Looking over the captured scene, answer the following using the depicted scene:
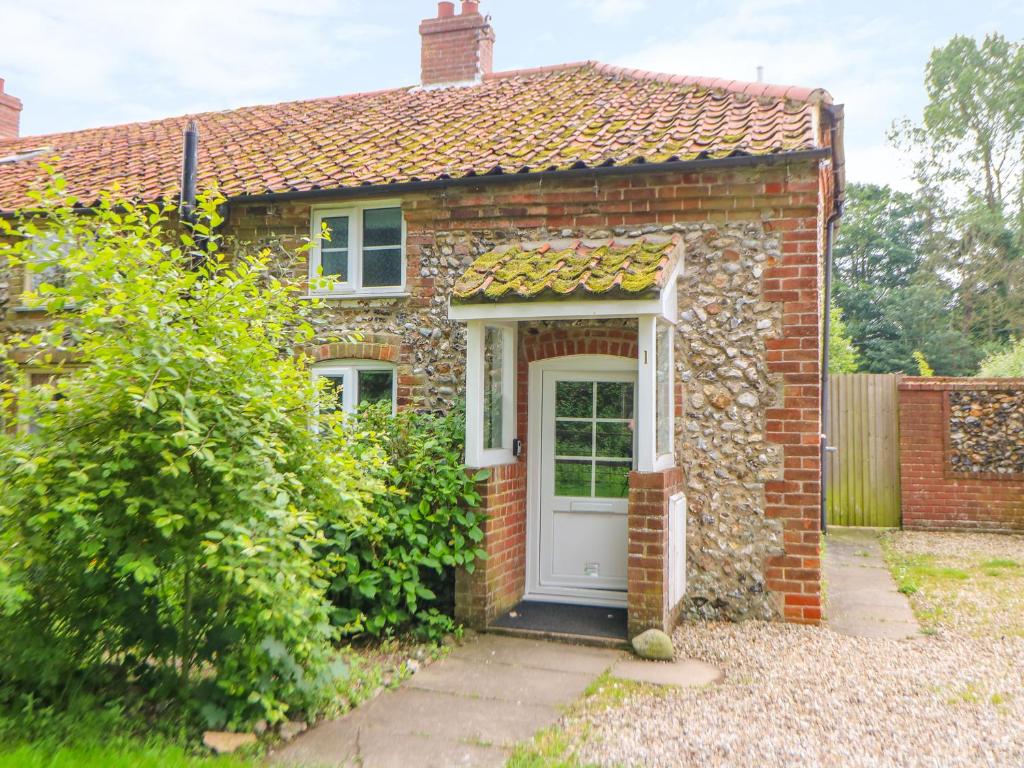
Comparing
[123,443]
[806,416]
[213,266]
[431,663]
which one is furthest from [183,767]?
[806,416]

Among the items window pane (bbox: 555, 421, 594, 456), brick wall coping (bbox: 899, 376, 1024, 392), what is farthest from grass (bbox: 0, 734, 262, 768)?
brick wall coping (bbox: 899, 376, 1024, 392)

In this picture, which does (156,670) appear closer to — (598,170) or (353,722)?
(353,722)

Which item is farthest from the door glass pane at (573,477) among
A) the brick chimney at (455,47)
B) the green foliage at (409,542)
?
the brick chimney at (455,47)

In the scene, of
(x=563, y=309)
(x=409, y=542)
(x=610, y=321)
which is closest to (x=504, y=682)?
(x=409, y=542)

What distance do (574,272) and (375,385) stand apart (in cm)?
298

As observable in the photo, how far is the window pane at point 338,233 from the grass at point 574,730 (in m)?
5.57

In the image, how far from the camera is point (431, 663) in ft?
20.1

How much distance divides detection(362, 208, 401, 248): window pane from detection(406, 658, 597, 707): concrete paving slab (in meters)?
4.65

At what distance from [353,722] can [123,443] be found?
214 centimetres

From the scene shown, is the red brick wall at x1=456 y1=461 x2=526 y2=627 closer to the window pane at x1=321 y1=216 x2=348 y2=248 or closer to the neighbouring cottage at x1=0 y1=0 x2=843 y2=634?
the neighbouring cottage at x1=0 y1=0 x2=843 y2=634

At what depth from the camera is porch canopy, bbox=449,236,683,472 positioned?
654 cm

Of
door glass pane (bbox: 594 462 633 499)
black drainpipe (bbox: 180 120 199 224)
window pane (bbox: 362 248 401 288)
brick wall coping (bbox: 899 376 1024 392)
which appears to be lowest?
door glass pane (bbox: 594 462 633 499)

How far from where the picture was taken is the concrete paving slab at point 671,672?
5.79 metres

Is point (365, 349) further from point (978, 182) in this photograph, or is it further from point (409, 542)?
point (978, 182)
